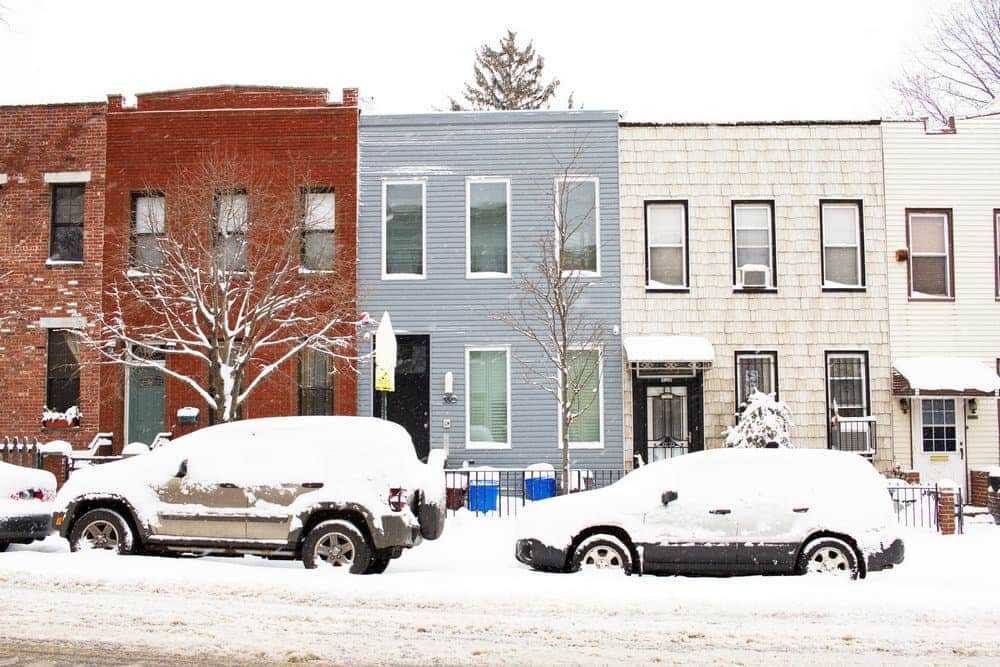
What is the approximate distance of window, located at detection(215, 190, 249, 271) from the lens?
17.3 m

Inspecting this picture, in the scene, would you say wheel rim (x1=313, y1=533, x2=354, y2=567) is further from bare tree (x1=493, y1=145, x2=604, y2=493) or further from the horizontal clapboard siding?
bare tree (x1=493, y1=145, x2=604, y2=493)

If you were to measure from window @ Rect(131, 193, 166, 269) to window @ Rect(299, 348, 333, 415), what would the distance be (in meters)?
3.59

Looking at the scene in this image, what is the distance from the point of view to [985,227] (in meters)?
20.2

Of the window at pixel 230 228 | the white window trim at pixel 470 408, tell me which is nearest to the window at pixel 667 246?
the white window trim at pixel 470 408

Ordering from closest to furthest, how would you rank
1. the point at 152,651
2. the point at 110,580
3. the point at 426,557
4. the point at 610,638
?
the point at 152,651, the point at 610,638, the point at 110,580, the point at 426,557

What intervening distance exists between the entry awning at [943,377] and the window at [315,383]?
37.4ft

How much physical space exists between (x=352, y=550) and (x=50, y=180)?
1347cm

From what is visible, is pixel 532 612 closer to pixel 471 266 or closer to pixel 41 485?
pixel 41 485

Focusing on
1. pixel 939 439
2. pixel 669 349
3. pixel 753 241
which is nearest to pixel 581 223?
pixel 669 349

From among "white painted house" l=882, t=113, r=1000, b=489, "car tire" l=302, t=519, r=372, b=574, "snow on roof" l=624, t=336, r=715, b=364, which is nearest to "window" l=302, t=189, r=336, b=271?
"snow on roof" l=624, t=336, r=715, b=364

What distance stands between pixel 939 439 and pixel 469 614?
14.0m

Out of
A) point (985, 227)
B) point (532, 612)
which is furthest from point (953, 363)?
point (532, 612)

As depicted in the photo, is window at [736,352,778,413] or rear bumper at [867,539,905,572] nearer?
rear bumper at [867,539,905,572]

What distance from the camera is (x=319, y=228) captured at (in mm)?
20344
